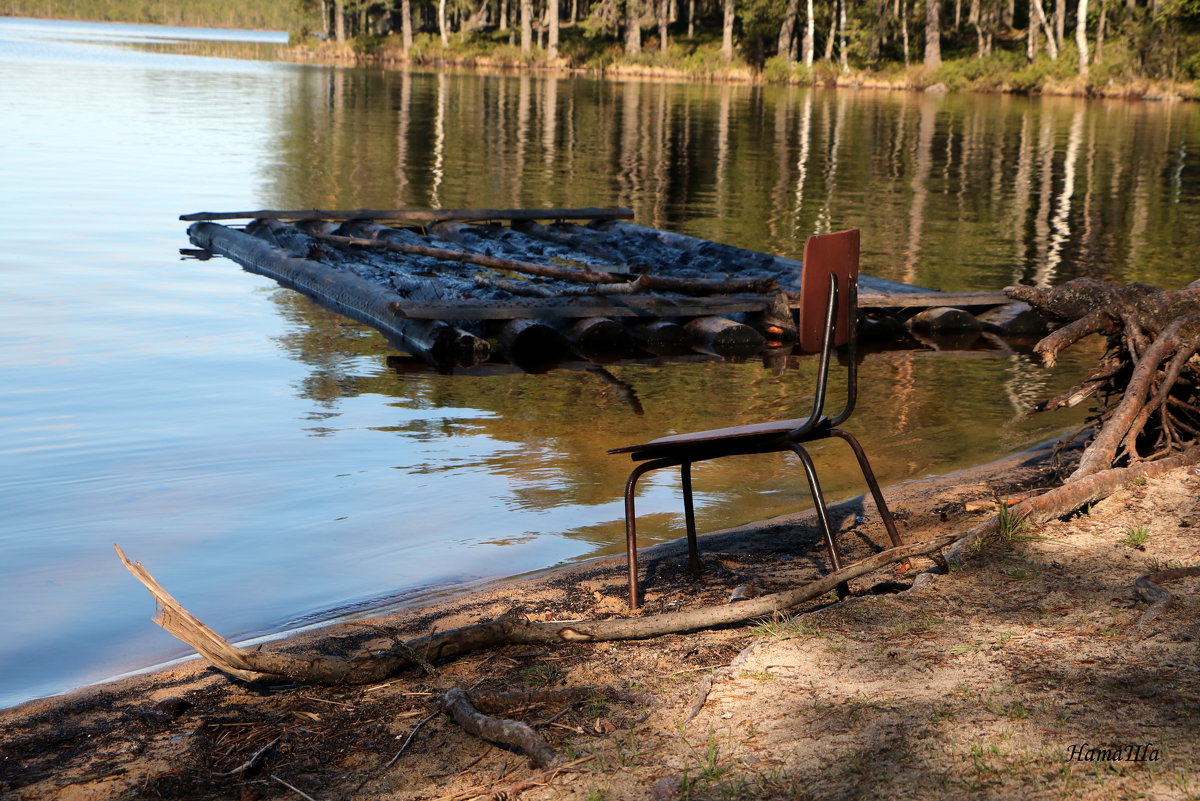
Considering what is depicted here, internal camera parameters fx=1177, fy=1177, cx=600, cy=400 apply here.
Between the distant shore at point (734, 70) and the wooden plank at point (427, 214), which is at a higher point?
the distant shore at point (734, 70)

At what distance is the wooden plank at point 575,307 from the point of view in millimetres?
11531

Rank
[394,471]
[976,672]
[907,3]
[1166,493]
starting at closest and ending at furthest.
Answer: [976,672] → [1166,493] → [394,471] → [907,3]

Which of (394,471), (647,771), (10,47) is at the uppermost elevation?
(10,47)

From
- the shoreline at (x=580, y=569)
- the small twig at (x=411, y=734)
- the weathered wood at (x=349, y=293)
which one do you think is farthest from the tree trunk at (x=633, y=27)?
the small twig at (x=411, y=734)

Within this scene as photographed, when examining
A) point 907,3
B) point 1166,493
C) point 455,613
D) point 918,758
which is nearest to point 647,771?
point 918,758

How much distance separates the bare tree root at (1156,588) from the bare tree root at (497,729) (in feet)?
6.90

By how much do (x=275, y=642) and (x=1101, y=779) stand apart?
11.5 ft

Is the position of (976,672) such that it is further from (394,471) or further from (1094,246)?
(1094,246)

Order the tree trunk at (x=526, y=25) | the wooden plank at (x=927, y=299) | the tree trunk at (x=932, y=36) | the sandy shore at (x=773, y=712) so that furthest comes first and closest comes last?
the tree trunk at (x=526, y=25)
the tree trunk at (x=932, y=36)
the wooden plank at (x=927, y=299)
the sandy shore at (x=773, y=712)

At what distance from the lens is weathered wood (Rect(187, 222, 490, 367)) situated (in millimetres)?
11352

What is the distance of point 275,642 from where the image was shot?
5164 mm

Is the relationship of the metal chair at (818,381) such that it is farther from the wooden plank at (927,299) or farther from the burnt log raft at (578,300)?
the wooden plank at (927,299)

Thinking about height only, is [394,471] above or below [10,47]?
below

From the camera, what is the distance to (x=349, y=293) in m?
13.3
